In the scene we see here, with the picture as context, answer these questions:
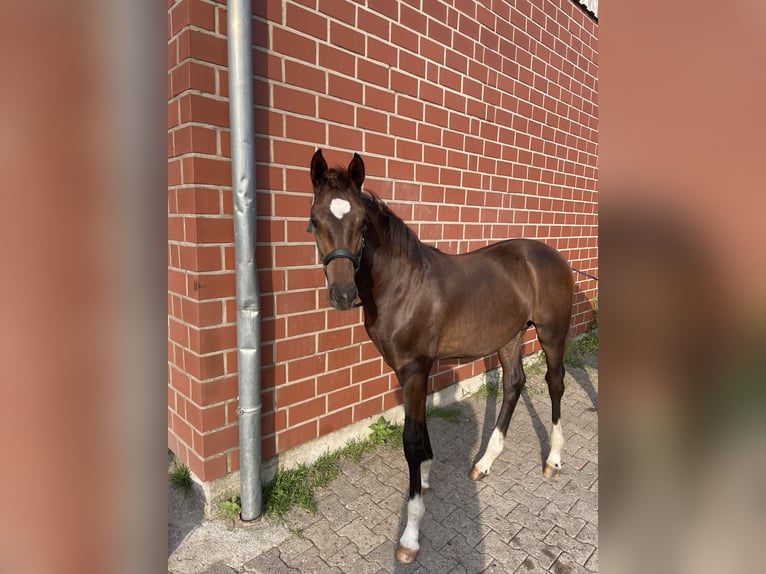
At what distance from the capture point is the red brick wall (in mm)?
2379

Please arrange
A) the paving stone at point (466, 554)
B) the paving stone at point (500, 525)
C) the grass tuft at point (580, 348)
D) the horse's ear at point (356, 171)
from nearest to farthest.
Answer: the horse's ear at point (356, 171) → the paving stone at point (466, 554) → the paving stone at point (500, 525) → the grass tuft at point (580, 348)

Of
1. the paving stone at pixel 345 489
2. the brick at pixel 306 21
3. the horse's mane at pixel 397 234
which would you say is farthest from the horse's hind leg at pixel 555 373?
the brick at pixel 306 21

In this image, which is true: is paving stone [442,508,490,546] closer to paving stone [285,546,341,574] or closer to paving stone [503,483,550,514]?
paving stone [503,483,550,514]

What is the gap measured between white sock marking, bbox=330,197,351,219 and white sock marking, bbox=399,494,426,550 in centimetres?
156

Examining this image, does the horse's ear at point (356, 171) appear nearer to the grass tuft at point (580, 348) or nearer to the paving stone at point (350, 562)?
the paving stone at point (350, 562)

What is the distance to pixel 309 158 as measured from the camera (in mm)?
2789

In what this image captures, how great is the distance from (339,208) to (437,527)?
1871mm

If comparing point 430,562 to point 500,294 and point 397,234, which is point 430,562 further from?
point 397,234

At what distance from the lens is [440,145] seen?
3.74 metres
